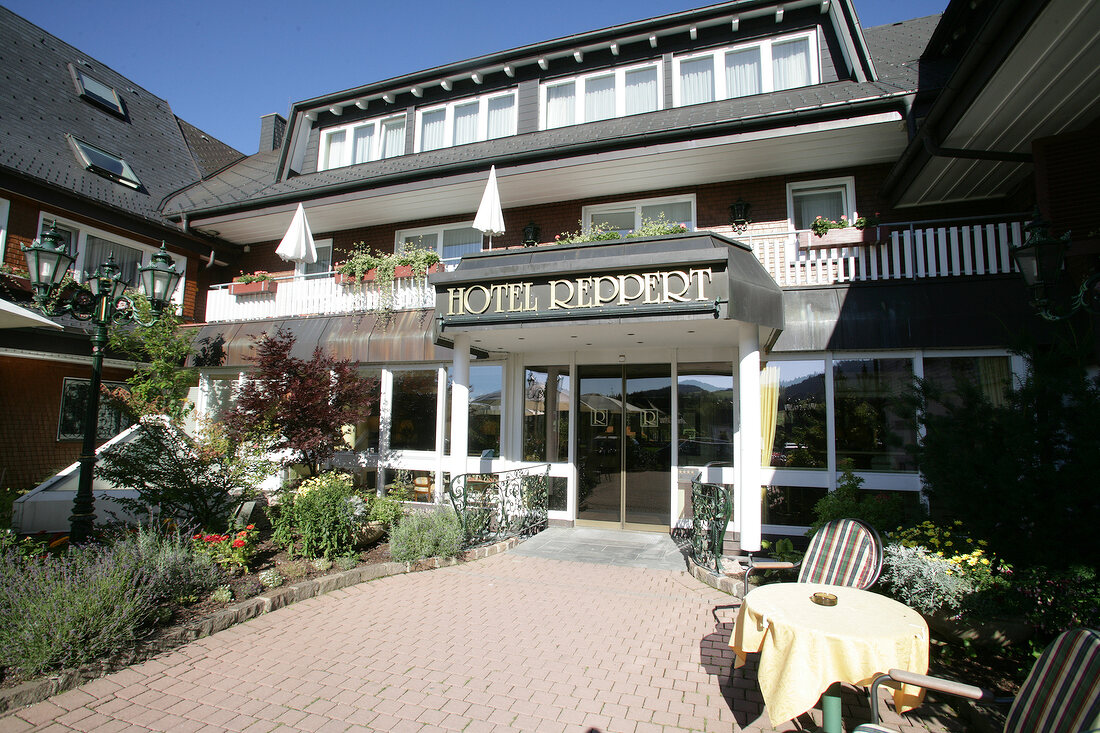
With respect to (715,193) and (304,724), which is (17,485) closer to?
(304,724)

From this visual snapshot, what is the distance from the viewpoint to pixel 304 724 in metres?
3.53

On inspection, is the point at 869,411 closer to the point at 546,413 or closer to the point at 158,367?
the point at 546,413

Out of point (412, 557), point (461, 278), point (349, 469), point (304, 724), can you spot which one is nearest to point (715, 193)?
point (461, 278)

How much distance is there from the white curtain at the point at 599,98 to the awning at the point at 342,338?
5.77 meters

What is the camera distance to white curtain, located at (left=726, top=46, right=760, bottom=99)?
10.7 m

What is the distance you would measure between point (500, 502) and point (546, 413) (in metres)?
2.07

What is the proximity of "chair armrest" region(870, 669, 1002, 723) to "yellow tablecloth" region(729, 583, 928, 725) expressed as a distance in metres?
0.07

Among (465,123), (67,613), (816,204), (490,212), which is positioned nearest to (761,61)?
(816,204)

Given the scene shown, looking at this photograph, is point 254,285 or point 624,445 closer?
point 624,445

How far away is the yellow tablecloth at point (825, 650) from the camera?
3.00 meters

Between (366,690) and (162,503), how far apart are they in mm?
5148

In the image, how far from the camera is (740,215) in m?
9.70

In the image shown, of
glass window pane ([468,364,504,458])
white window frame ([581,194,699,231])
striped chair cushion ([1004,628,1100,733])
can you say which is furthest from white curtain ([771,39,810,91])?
striped chair cushion ([1004,628,1100,733])

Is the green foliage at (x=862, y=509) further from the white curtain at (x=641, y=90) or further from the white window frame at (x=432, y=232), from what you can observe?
the white curtain at (x=641, y=90)
